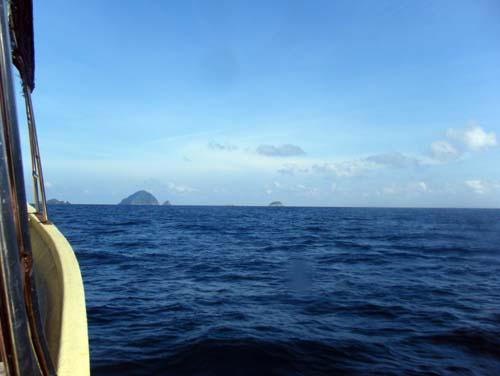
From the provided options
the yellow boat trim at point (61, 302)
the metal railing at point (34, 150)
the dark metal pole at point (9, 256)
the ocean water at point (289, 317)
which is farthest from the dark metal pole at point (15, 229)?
the ocean water at point (289, 317)

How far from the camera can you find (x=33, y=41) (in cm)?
363

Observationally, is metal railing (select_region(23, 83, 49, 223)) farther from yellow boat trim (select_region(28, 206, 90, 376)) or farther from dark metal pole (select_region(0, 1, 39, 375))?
dark metal pole (select_region(0, 1, 39, 375))

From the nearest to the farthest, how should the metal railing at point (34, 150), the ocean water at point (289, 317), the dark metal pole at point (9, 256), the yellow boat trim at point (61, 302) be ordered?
the dark metal pole at point (9, 256), the yellow boat trim at point (61, 302), the metal railing at point (34, 150), the ocean water at point (289, 317)

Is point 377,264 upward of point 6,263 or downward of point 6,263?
downward

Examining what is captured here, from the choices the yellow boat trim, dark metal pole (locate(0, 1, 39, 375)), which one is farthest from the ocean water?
dark metal pole (locate(0, 1, 39, 375))

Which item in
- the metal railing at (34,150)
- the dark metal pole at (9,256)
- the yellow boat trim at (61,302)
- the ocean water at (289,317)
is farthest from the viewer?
the ocean water at (289,317)

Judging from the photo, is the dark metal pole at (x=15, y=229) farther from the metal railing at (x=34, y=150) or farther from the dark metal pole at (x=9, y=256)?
the metal railing at (x=34, y=150)

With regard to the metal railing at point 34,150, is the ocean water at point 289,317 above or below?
below

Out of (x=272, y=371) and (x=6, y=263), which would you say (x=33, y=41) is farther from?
(x=272, y=371)

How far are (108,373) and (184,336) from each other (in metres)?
1.74

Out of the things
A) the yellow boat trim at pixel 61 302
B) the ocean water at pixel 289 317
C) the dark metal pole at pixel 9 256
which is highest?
the dark metal pole at pixel 9 256

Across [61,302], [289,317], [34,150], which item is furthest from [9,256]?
[289,317]

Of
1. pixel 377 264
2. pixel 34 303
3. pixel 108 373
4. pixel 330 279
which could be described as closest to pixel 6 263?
pixel 34 303

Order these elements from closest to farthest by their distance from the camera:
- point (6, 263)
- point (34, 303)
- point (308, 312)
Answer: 1. point (6, 263)
2. point (34, 303)
3. point (308, 312)
